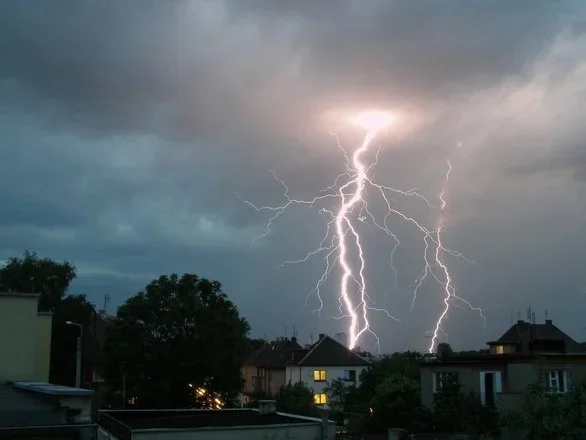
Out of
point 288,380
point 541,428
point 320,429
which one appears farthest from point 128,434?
point 288,380

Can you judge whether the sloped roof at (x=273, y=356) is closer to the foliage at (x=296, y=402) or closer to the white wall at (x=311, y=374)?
the white wall at (x=311, y=374)

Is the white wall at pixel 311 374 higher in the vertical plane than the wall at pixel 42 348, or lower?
lower

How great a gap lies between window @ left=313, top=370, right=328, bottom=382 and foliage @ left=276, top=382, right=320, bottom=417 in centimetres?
1038

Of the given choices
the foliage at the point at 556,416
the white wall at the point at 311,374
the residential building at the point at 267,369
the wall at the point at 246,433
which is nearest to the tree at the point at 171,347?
the wall at the point at 246,433

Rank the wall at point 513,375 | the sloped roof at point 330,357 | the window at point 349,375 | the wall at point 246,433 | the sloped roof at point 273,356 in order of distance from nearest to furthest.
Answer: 1. the wall at point 246,433
2. the wall at point 513,375
3. the window at point 349,375
4. the sloped roof at point 330,357
5. the sloped roof at point 273,356

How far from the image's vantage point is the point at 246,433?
1839 cm

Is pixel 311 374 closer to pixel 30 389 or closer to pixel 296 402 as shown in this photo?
pixel 296 402

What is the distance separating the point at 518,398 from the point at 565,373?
307cm

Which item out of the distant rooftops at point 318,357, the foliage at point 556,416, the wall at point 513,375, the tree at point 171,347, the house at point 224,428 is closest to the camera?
the foliage at point 556,416

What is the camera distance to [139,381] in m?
34.5

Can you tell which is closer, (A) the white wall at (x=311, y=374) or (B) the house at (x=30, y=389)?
(B) the house at (x=30, y=389)

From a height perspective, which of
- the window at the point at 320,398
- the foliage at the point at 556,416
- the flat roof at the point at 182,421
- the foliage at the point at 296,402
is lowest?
the window at the point at 320,398

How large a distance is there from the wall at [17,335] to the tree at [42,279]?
26975mm

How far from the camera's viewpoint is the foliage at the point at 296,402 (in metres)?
41.3
